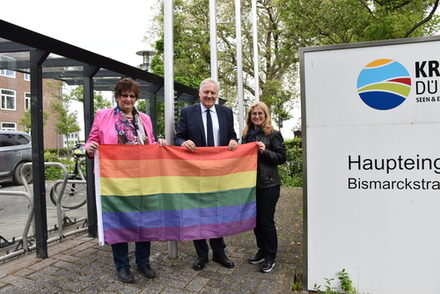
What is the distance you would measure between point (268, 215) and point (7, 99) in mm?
27474

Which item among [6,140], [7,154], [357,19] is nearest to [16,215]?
[7,154]

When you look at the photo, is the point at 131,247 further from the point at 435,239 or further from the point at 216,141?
the point at 435,239

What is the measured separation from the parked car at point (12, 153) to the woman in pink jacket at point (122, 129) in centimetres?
834

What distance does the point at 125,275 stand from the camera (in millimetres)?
3438

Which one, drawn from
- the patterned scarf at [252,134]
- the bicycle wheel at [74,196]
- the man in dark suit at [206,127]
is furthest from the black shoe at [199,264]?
the bicycle wheel at [74,196]

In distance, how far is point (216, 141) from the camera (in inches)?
150

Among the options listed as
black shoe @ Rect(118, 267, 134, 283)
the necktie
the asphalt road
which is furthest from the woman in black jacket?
the asphalt road

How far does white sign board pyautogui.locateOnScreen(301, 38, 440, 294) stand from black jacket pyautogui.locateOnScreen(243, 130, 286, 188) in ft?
1.53

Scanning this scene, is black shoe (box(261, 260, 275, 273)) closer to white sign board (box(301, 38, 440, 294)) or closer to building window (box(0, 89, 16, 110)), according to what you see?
white sign board (box(301, 38, 440, 294))

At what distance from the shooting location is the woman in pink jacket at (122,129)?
3365 mm

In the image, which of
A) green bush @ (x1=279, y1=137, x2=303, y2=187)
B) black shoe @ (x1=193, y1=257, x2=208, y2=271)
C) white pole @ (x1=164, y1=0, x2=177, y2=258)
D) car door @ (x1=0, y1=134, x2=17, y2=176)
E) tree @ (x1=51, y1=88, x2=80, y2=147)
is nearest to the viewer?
black shoe @ (x1=193, y1=257, x2=208, y2=271)

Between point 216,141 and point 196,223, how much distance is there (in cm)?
92

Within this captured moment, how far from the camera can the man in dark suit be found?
12.1 feet

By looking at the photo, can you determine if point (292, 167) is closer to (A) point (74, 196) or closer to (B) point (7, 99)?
(A) point (74, 196)
